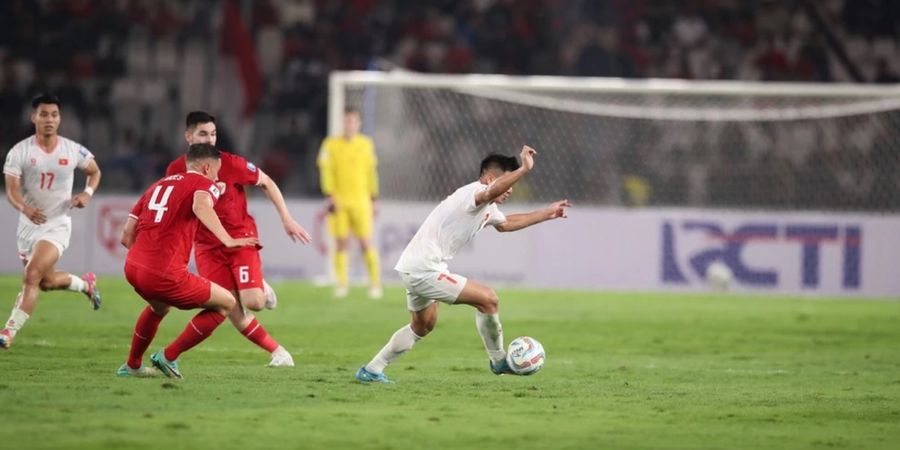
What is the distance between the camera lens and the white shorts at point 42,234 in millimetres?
12469

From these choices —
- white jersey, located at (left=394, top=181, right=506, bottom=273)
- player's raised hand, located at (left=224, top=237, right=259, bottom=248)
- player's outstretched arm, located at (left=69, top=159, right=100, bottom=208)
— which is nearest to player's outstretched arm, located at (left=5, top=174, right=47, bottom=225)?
player's outstretched arm, located at (left=69, top=159, right=100, bottom=208)

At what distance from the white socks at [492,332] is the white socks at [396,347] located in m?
0.48

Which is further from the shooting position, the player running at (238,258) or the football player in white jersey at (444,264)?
the player running at (238,258)

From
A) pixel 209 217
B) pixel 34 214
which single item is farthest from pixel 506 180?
pixel 34 214

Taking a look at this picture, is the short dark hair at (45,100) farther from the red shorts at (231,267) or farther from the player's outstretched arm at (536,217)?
the player's outstretched arm at (536,217)

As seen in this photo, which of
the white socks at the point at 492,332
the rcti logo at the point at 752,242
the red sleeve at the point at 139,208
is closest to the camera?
the red sleeve at the point at 139,208

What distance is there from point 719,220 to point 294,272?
698cm

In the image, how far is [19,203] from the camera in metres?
12.2

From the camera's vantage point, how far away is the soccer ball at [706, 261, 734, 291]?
2253 cm

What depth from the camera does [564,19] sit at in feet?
92.7

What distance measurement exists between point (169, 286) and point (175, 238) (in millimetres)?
356

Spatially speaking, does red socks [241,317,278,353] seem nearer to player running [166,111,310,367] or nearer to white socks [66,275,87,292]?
player running [166,111,310,367]

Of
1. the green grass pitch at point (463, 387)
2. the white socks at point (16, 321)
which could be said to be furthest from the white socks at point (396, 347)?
the white socks at point (16, 321)

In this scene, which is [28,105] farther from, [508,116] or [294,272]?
[508,116]
